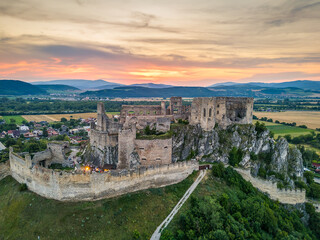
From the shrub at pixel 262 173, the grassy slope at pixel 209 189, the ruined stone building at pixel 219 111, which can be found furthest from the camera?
the ruined stone building at pixel 219 111

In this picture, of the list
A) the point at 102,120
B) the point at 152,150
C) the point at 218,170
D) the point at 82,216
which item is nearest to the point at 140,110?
the point at 102,120

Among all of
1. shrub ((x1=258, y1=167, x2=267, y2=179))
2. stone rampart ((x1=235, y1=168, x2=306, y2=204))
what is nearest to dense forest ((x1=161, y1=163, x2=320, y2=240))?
stone rampart ((x1=235, y1=168, x2=306, y2=204))

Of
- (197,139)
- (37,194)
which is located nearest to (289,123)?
(197,139)

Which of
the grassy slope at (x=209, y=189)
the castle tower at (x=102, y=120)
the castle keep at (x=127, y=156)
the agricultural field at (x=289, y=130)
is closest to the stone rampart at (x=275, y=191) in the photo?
the grassy slope at (x=209, y=189)

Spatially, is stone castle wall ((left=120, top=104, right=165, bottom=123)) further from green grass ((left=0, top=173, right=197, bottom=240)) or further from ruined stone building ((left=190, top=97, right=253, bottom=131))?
green grass ((left=0, top=173, right=197, bottom=240))

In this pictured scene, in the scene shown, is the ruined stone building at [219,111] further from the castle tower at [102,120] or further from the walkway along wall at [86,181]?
the castle tower at [102,120]

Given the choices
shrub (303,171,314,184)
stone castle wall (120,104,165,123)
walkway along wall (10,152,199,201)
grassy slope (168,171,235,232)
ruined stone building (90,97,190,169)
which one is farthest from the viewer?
shrub (303,171,314,184)

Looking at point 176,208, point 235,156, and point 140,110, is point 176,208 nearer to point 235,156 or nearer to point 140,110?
point 235,156
